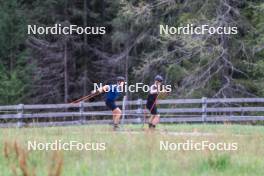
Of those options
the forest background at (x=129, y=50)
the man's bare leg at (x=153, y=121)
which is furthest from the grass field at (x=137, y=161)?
the forest background at (x=129, y=50)

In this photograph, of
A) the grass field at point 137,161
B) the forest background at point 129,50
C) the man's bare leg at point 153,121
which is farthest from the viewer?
the forest background at point 129,50

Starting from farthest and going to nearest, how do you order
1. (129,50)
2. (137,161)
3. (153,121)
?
(129,50), (153,121), (137,161)

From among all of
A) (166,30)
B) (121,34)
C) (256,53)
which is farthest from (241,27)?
(121,34)

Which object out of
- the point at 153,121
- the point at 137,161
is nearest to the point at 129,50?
the point at 153,121

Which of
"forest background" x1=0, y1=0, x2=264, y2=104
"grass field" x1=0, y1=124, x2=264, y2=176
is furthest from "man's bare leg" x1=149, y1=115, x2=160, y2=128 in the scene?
"forest background" x1=0, y1=0, x2=264, y2=104

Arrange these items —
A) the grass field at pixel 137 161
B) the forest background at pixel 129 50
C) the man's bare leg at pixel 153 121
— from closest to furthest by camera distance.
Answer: the grass field at pixel 137 161 < the man's bare leg at pixel 153 121 < the forest background at pixel 129 50

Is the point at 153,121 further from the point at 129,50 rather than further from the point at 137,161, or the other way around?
the point at 129,50

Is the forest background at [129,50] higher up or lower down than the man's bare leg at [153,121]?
higher up

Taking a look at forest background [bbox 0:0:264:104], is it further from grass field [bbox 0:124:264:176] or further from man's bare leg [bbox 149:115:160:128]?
grass field [bbox 0:124:264:176]

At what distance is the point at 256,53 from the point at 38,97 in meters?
14.1

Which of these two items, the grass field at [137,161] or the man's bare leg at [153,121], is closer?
the grass field at [137,161]

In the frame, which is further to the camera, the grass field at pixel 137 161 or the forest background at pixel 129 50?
the forest background at pixel 129 50

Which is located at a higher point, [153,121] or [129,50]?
[129,50]

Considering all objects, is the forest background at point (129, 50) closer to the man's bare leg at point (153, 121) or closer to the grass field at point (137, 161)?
the man's bare leg at point (153, 121)
